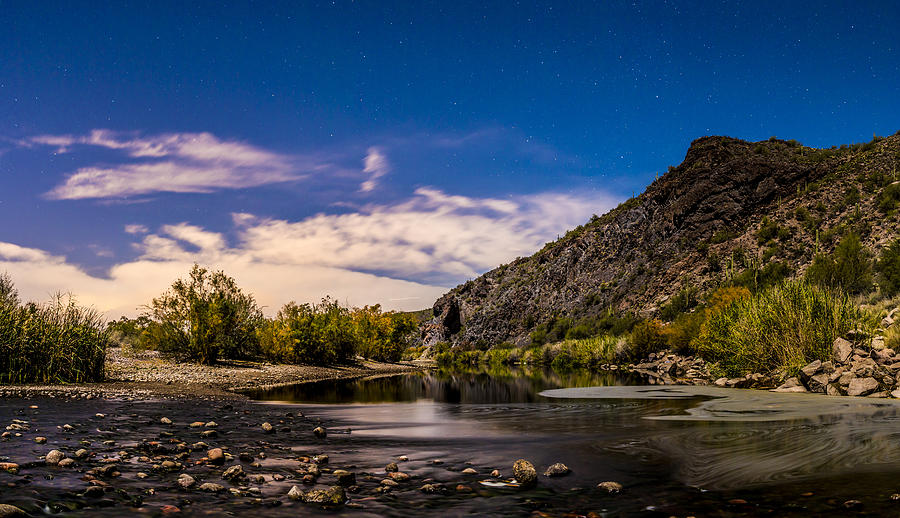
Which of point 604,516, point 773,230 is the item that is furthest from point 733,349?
point 773,230

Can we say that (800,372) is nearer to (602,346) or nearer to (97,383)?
(97,383)

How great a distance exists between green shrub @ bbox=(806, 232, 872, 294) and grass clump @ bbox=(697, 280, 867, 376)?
18.6 m

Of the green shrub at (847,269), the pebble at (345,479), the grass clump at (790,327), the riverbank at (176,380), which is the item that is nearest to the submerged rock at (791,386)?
the grass clump at (790,327)

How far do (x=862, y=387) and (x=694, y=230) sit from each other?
65657 mm

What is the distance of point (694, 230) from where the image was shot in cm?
7744

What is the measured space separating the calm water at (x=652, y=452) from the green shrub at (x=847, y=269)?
30.0 meters

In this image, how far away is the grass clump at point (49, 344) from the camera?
698 inches

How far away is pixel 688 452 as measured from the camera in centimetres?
894

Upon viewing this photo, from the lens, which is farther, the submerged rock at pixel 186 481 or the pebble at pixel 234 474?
the pebble at pixel 234 474

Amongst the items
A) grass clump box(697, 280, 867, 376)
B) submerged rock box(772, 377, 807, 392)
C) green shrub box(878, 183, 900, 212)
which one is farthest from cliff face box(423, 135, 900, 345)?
submerged rock box(772, 377, 807, 392)

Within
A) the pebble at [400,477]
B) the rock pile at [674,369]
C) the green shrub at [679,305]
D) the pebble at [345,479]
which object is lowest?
the rock pile at [674,369]

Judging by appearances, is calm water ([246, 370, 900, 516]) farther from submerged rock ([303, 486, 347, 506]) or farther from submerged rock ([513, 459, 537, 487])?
submerged rock ([303, 486, 347, 506])

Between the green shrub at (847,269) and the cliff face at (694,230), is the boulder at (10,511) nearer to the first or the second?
the green shrub at (847,269)

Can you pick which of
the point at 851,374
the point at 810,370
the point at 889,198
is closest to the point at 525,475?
the point at 851,374
